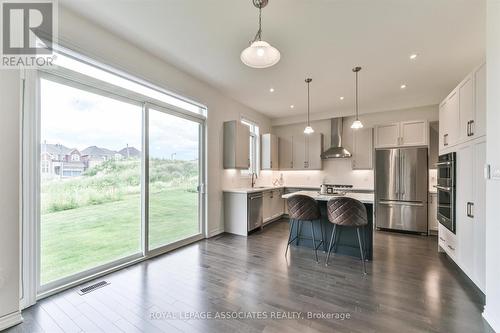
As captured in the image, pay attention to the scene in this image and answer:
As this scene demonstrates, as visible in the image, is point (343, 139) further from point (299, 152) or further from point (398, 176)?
point (398, 176)

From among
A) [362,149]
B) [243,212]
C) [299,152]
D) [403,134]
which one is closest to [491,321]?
[243,212]

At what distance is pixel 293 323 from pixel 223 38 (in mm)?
3208

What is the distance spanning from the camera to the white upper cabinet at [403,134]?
450 cm

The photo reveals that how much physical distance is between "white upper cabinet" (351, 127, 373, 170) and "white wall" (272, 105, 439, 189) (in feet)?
0.48

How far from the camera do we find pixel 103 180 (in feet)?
9.07

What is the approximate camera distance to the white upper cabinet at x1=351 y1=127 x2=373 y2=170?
524 cm

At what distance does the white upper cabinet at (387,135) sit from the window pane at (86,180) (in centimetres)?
502

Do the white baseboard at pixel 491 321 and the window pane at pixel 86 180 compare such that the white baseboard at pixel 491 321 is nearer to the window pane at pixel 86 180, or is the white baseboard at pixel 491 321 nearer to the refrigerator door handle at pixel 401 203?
the refrigerator door handle at pixel 401 203

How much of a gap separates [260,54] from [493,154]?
2203 millimetres

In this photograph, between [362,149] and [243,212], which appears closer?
[243,212]

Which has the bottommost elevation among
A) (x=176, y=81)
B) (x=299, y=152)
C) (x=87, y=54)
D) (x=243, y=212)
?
Result: (x=243, y=212)

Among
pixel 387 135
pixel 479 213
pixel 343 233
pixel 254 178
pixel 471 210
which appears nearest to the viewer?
pixel 479 213

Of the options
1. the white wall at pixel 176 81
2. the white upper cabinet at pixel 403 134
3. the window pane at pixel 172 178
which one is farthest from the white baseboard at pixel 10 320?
the white upper cabinet at pixel 403 134

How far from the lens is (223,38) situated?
105 inches
